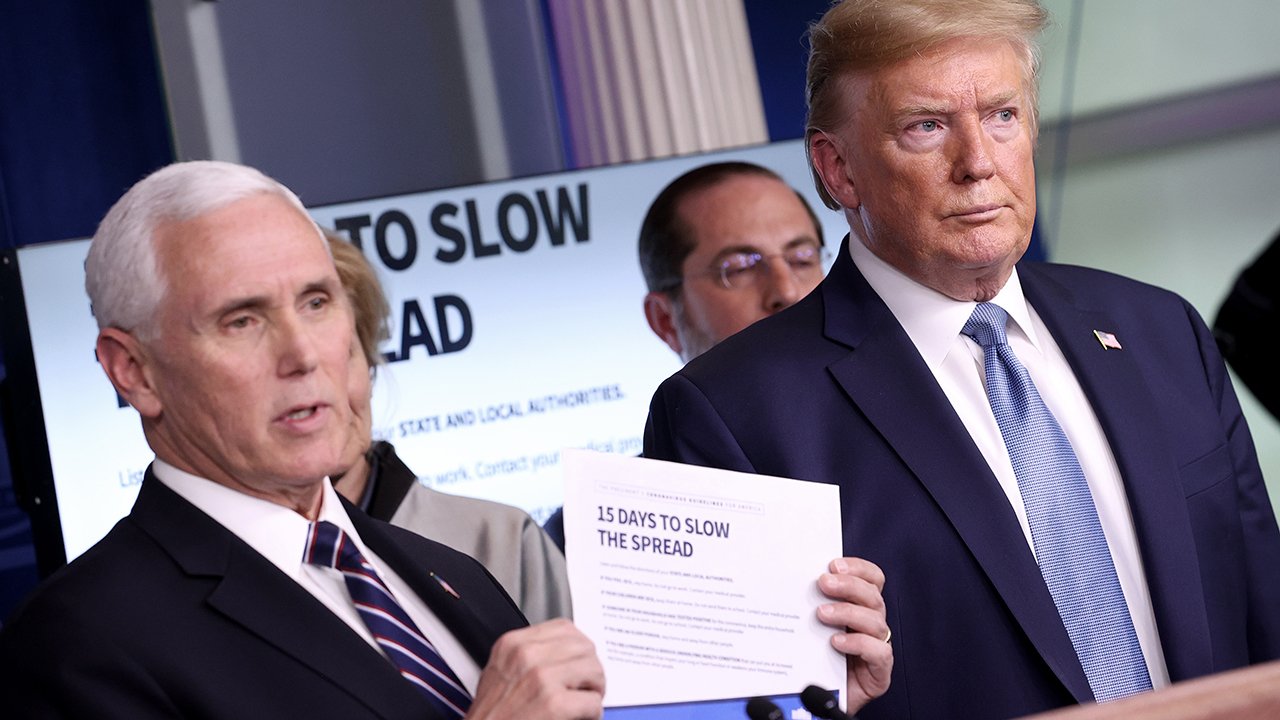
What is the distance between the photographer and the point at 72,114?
13.1ft

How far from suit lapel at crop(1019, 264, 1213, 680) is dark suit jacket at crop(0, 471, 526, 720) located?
1070mm

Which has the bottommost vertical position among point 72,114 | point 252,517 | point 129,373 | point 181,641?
point 181,641

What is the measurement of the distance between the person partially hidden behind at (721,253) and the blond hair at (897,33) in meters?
1.14

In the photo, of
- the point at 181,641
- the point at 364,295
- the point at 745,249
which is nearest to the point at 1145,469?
the point at 181,641

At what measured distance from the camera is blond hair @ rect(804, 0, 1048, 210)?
1.79 metres

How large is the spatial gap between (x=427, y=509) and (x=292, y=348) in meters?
1.35

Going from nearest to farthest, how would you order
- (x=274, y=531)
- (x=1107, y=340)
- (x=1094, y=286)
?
(x=274, y=531) < (x=1107, y=340) < (x=1094, y=286)

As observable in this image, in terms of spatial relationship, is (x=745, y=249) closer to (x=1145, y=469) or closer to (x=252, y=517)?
(x=1145, y=469)

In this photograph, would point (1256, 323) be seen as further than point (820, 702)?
Yes

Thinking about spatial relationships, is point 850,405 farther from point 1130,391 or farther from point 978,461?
point 1130,391

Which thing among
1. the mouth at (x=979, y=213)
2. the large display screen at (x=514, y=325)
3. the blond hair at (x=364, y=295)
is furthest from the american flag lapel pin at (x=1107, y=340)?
the blond hair at (x=364, y=295)

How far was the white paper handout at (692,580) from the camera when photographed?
1.44 meters

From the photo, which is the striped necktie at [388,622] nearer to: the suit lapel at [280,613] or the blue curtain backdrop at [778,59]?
the suit lapel at [280,613]

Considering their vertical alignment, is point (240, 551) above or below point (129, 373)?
below
